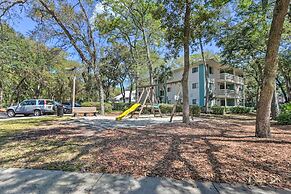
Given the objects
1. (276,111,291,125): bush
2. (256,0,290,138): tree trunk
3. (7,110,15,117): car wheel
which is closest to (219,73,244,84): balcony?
(276,111,291,125): bush

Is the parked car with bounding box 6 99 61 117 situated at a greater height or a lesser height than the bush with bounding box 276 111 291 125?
greater

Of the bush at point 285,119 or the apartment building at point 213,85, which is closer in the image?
the bush at point 285,119

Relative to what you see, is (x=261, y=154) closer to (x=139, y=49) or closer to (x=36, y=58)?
(x=36, y=58)

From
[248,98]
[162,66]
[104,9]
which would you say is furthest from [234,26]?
[248,98]

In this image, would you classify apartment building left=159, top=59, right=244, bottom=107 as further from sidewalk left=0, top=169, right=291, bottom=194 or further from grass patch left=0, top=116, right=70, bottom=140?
sidewalk left=0, top=169, right=291, bottom=194

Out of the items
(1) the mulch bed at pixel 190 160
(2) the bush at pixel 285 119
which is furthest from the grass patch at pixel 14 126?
(2) the bush at pixel 285 119

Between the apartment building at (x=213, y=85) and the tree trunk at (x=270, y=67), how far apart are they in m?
26.9

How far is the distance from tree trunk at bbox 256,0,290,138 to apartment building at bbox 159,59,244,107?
88.2ft

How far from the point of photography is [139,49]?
100.0ft

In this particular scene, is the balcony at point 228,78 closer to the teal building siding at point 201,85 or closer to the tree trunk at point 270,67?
the teal building siding at point 201,85

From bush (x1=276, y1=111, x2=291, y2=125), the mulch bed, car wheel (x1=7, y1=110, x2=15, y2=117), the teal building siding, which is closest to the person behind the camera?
the mulch bed

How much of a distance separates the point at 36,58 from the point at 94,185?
22782 mm

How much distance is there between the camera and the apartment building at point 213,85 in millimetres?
34781

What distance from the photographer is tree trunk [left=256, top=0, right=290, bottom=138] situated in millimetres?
6629
